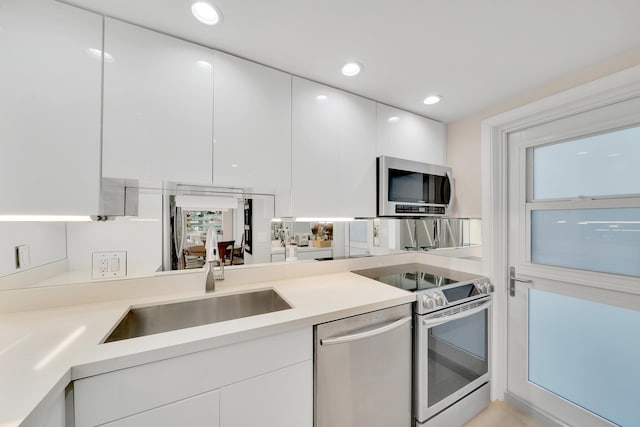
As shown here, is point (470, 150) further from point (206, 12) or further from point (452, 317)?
point (206, 12)

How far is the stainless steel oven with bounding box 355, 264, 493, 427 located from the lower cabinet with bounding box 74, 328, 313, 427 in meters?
0.74

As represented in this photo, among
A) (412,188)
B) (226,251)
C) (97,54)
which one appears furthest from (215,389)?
(412,188)

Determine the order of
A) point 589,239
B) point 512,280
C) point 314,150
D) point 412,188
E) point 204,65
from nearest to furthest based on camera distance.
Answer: point 204,65 < point 589,239 < point 314,150 < point 512,280 < point 412,188

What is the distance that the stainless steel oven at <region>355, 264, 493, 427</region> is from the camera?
57.6 inches

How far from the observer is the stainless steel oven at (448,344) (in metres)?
1.46

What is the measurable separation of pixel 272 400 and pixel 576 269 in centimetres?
201

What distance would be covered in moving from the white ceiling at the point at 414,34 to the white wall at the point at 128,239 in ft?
3.34

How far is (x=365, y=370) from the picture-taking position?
4.24ft

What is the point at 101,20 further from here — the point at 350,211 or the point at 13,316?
the point at 350,211

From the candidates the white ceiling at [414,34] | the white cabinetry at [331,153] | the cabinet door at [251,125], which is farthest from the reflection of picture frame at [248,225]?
the white ceiling at [414,34]

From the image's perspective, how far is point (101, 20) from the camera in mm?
1107

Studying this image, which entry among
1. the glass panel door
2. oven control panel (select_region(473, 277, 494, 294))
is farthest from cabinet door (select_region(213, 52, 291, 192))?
the glass panel door

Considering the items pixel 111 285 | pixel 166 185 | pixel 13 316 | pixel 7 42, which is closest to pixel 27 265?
pixel 13 316

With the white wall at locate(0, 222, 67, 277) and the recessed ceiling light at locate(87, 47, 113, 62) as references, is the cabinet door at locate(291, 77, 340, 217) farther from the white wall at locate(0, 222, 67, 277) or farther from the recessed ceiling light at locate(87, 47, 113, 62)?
the white wall at locate(0, 222, 67, 277)
